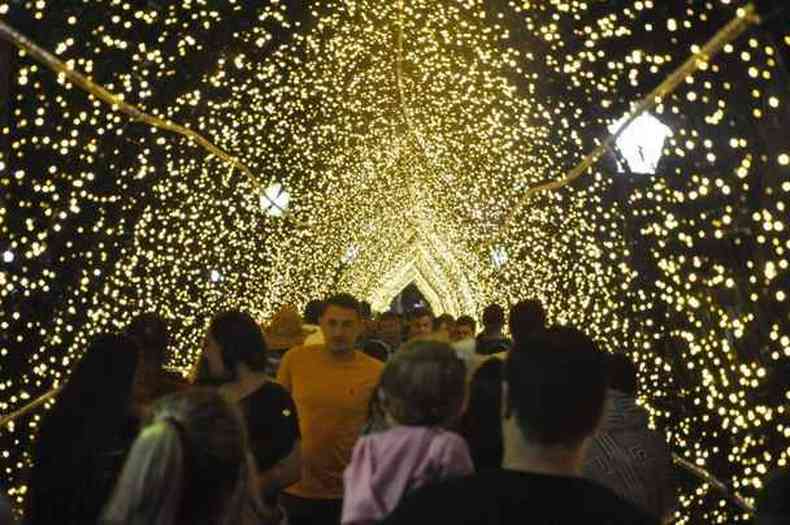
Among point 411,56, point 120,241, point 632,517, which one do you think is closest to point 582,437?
point 632,517

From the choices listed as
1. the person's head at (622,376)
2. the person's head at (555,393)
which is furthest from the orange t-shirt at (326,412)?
the person's head at (555,393)

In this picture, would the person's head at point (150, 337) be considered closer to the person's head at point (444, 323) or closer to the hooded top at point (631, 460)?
the hooded top at point (631, 460)

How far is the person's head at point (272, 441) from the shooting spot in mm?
4672

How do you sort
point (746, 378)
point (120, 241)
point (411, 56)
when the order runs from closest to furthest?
point (746, 378) < point (120, 241) < point (411, 56)

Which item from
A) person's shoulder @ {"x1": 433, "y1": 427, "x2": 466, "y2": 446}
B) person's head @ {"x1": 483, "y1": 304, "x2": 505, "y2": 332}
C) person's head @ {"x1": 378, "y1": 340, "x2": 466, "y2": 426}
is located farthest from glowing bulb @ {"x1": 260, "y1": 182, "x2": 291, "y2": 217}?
person's shoulder @ {"x1": 433, "y1": 427, "x2": 466, "y2": 446}

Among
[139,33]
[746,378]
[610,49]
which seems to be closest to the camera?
[746,378]

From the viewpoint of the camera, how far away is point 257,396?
4871 millimetres

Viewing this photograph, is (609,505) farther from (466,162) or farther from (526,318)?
(466,162)

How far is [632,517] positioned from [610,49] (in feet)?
15.8

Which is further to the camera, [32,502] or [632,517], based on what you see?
[32,502]

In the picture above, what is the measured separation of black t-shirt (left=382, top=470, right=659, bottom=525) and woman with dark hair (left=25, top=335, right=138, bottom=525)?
1.93 m

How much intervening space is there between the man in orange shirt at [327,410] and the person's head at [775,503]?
8.78 feet

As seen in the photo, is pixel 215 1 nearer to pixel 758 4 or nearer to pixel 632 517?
pixel 758 4

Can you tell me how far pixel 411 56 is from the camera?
1178 centimetres
